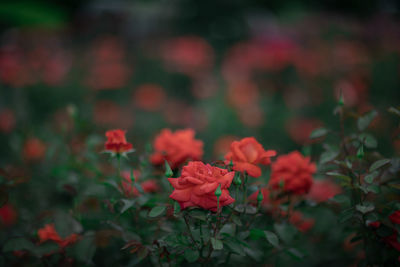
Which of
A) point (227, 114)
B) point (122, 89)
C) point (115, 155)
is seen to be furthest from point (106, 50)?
point (115, 155)

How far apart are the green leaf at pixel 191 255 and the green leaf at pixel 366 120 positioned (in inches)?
21.5

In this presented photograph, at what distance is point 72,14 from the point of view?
4.47 meters

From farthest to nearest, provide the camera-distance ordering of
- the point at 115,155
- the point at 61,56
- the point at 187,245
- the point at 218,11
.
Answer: the point at 218,11
the point at 61,56
the point at 115,155
the point at 187,245

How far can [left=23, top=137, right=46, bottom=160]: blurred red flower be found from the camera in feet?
5.07

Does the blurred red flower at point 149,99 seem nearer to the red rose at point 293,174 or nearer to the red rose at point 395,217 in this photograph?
the red rose at point 293,174

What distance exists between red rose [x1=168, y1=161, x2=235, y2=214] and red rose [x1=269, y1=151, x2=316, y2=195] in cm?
28

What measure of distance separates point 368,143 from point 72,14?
15.0 feet

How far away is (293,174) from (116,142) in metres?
0.48

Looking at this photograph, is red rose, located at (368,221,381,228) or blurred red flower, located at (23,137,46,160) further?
blurred red flower, located at (23,137,46,160)

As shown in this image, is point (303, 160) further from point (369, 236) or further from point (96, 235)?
point (96, 235)

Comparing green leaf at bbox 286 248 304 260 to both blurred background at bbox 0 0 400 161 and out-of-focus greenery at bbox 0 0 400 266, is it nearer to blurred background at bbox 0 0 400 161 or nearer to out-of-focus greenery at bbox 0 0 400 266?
out-of-focus greenery at bbox 0 0 400 266

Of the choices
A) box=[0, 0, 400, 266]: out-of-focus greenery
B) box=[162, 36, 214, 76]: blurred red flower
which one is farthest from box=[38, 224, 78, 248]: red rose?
box=[162, 36, 214, 76]: blurred red flower

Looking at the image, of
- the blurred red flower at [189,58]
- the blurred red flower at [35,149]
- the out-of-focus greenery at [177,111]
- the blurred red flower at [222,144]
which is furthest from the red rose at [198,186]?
the blurred red flower at [189,58]

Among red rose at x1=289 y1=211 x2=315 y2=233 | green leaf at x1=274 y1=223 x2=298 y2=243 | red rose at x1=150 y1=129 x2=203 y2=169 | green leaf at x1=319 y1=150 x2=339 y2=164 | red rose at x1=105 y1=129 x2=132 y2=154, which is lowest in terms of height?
red rose at x1=289 y1=211 x2=315 y2=233
